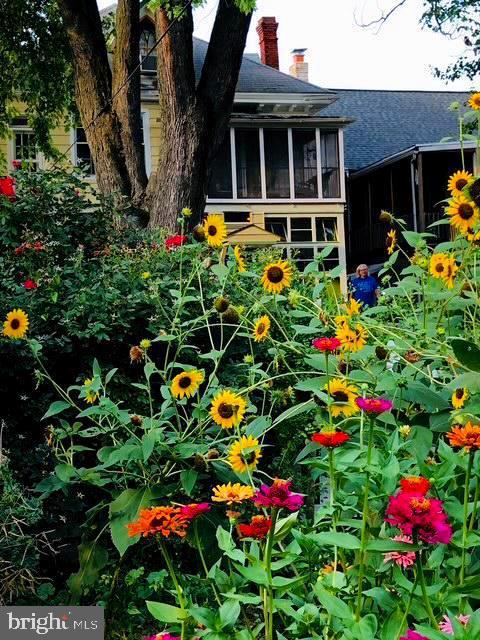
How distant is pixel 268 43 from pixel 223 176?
14.9 feet

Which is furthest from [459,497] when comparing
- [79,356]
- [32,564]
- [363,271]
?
[363,271]

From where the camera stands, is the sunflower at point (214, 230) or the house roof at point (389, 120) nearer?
the sunflower at point (214, 230)

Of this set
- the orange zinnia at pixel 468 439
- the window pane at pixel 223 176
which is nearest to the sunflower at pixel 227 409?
the orange zinnia at pixel 468 439

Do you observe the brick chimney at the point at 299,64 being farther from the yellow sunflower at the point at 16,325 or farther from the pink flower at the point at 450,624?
the pink flower at the point at 450,624

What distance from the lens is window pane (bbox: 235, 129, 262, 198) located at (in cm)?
2223

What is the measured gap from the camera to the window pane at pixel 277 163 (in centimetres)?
2247

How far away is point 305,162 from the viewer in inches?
895

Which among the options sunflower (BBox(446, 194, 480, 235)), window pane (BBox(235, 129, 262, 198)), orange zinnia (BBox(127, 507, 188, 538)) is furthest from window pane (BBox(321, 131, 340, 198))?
orange zinnia (BBox(127, 507, 188, 538))

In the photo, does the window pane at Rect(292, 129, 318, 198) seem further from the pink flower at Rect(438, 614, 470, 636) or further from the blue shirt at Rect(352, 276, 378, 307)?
Answer: the pink flower at Rect(438, 614, 470, 636)

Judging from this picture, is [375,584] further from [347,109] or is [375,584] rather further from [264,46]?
[347,109]

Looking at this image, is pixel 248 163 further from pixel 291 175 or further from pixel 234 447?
pixel 234 447

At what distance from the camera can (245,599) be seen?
1.60m

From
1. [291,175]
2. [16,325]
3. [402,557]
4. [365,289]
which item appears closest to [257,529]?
[402,557]

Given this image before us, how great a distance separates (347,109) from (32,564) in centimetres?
2633
